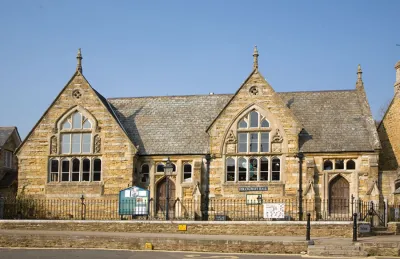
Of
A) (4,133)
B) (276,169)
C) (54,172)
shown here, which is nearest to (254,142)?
(276,169)

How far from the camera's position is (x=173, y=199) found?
3706 cm

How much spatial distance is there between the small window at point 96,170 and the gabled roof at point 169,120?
269 centimetres

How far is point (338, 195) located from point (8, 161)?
84.7ft

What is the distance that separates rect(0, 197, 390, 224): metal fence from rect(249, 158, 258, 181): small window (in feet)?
4.95

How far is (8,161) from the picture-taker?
1833 inches

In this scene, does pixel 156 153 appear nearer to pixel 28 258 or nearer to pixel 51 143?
pixel 51 143

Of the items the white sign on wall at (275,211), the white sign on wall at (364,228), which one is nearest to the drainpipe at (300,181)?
the white sign on wall at (275,211)

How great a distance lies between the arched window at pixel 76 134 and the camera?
1489 inches

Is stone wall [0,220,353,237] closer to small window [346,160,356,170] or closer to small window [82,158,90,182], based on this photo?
small window [82,158,90,182]

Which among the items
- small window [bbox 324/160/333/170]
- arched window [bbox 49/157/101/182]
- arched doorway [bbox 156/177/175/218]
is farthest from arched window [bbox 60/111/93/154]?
small window [bbox 324/160/333/170]

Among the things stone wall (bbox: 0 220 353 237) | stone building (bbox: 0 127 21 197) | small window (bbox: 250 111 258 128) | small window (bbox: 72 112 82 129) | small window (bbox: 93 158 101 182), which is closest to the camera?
stone wall (bbox: 0 220 353 237)

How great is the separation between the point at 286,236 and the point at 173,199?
11.8 m

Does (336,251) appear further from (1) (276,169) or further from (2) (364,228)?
(1) (276,169)

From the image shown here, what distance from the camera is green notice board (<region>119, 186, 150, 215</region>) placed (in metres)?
33.1
